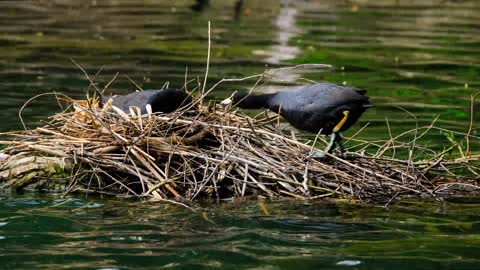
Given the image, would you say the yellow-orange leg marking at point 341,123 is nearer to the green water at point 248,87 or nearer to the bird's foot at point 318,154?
the bird's foot at point 318,154

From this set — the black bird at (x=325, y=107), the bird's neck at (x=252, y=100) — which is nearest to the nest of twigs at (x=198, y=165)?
the black bird at (x=325, y=107)

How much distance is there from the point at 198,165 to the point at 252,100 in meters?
0.96

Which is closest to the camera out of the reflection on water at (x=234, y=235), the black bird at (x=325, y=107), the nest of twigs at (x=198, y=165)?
the reflection on water at (x=234, y=235)

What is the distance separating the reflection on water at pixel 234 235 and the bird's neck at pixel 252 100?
125cm

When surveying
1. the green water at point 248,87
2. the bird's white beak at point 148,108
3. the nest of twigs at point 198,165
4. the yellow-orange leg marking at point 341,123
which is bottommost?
the green water at point 248,87

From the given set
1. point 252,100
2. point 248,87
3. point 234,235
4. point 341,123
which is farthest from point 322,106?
point 248,87

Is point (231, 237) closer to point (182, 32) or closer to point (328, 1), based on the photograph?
point (182, 32)

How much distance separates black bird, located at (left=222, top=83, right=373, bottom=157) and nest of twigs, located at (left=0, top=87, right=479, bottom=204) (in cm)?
19

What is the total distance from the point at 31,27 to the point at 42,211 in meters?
15.3

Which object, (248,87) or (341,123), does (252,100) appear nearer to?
(341,123)

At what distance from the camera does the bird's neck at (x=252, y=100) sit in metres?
8.72

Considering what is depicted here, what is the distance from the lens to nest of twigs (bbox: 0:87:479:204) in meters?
7.93

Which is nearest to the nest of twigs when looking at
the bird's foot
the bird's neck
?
the bird's foot

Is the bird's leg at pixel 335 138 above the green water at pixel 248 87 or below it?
above
